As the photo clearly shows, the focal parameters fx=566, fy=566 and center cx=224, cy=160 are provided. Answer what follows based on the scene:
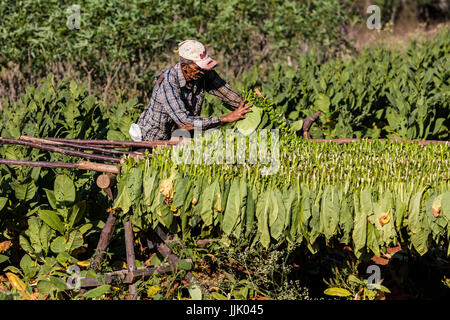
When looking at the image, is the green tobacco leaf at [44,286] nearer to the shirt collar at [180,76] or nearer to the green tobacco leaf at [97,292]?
the green tobacco leaf at [97,292]

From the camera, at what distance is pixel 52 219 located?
139 inches

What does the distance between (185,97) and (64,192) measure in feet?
3.32

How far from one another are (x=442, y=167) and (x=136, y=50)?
533 centimetres

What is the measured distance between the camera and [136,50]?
754 cm

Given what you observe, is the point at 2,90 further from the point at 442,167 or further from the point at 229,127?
the point at 442,167

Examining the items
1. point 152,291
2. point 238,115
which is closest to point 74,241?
point 152,291

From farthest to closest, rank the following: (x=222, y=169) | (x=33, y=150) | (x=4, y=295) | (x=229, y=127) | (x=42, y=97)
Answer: (x=42, y=97) → (x=33, y=150) → (x=229, y=127) → (x=222, y=169) → (x=4, y=295)

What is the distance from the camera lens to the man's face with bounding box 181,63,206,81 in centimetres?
359
